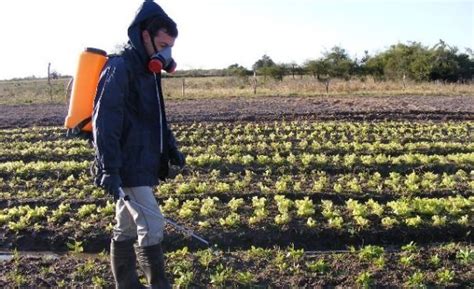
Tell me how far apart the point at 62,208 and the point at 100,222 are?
0.82 meters

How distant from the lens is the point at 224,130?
48.6 feet

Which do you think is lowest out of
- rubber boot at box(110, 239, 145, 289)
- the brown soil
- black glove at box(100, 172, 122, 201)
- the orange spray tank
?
rubber boot at box(110, 239, 145, 289)

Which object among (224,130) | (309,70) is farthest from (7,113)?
(309,70)

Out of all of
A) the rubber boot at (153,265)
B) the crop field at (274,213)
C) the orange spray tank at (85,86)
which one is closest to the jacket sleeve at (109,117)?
the orange spray tank at (85,86)

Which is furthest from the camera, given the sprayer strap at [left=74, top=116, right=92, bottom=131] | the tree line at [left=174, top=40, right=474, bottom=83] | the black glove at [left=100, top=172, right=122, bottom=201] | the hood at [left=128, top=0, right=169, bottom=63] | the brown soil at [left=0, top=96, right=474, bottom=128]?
the tree line at [left=174, top=40, right=474, bottom=83]

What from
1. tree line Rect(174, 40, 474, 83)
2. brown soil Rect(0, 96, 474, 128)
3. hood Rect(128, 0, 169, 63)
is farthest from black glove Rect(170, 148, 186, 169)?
tree line Rect(174, 40, 474, 83)

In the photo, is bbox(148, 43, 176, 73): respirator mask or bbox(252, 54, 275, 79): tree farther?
bbox(252, 54, 275, 79): tree

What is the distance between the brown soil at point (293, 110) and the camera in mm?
17719

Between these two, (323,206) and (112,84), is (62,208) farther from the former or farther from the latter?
(112,84)

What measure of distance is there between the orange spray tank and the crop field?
1651mm

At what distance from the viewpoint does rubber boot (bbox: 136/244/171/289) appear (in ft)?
14.4

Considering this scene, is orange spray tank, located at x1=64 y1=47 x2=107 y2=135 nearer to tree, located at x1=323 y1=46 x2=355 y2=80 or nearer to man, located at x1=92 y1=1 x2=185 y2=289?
man, located at x1=92 y1=1 x2=185 y2=289

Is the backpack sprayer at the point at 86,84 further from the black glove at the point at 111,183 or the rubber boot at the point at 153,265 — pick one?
the rubber boot at the point at 153,265

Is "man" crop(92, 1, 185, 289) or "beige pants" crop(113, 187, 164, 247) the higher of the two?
"man" crop(92, 1, 185, 289)
